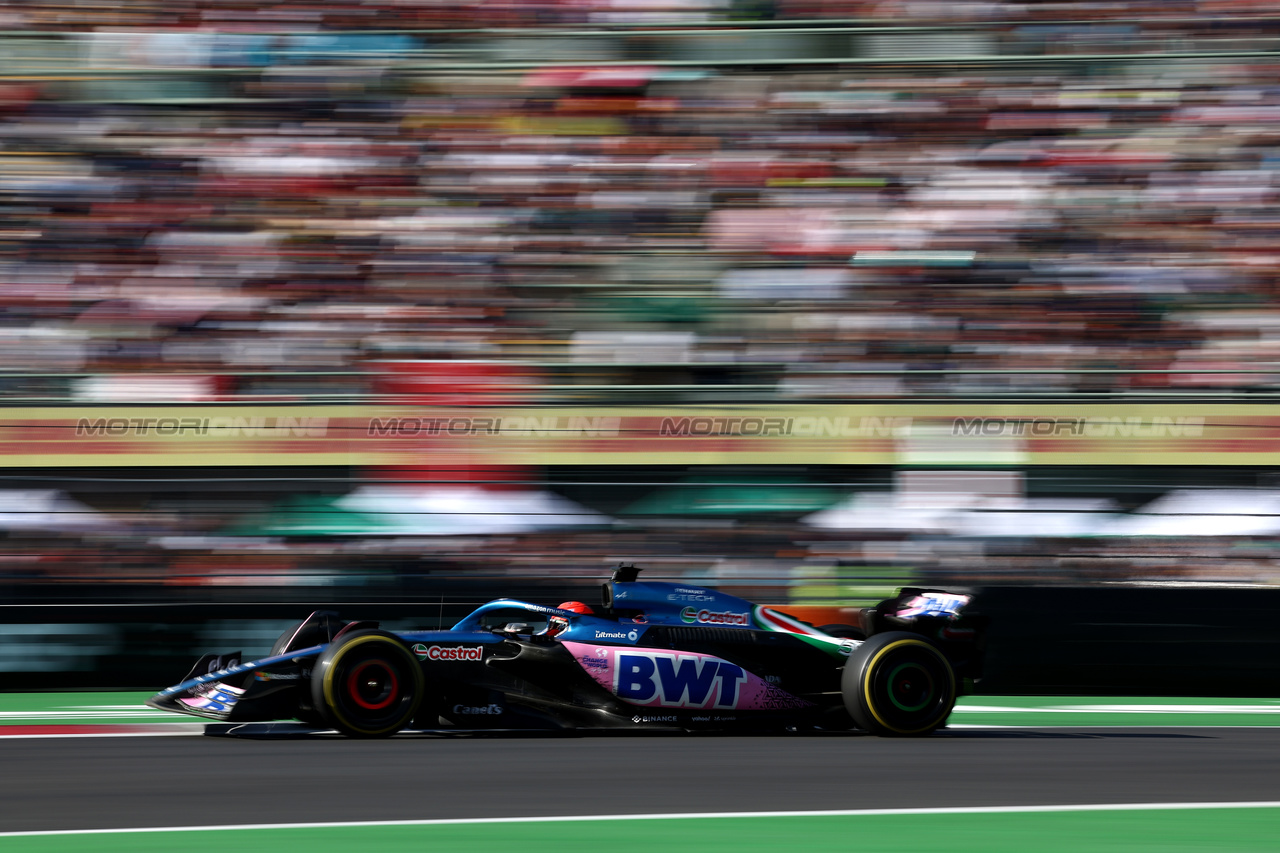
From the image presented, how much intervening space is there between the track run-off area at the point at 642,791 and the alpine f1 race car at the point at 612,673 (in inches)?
4.8

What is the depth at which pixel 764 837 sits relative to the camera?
410 cm

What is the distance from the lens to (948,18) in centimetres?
1283

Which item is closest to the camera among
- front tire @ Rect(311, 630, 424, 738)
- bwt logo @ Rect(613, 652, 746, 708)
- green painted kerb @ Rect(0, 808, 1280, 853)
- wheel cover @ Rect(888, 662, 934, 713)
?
green painted kerb @ Rect(0, 808, 1280, 853)

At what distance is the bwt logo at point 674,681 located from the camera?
6660 mm

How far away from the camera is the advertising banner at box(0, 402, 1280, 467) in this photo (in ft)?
35.7

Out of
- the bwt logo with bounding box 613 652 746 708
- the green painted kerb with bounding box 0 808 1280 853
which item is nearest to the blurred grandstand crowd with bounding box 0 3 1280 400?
the bwt logo with bounding box 613 652 746 708

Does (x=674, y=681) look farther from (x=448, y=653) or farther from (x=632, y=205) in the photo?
(x=632, y=205)

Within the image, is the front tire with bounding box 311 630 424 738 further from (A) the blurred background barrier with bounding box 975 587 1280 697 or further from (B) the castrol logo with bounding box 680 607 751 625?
(A) the blurred background barrier with bounding box 975 587 1280 697

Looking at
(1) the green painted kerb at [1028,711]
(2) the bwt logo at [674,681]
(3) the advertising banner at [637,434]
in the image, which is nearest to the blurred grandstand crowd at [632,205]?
(3) the advertising banner at [637,434]

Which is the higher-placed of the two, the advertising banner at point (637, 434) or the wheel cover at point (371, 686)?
the advertising banner at point (637, 434)

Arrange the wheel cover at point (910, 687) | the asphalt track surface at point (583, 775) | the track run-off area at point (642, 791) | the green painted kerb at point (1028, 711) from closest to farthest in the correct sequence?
the track run-off area at point (642, 791)
the asphalt track surface at point (583, 775)
the wheel cover at point (910, 687)
the green painted kerb at point (1028, 711)

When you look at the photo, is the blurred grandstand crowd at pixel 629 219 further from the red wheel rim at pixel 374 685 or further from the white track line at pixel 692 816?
the white track line at pixel 692 816

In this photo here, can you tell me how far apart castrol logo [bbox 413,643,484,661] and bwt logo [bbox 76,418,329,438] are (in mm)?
4907

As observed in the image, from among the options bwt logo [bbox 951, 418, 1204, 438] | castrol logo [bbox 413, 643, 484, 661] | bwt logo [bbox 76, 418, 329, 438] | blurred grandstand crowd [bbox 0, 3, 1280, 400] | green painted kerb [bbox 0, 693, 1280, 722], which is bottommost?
green painted kerb [bbox 0, 693, 1280, 722]
